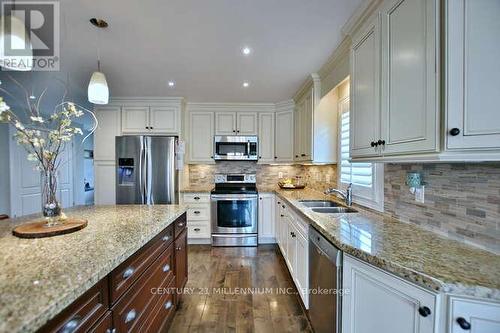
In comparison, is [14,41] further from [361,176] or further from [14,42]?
[361,176]

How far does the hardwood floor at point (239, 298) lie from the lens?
189cm

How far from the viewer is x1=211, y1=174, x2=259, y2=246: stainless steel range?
365 centimetres

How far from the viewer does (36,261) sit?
93cm

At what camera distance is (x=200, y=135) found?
12.9ft

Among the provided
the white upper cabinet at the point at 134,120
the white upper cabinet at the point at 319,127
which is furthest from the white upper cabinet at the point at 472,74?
the white upper cabinet at the point at 134,120

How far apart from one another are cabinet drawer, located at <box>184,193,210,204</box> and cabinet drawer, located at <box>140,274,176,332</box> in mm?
1879

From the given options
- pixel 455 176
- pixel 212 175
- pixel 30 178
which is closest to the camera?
pixel 455 176

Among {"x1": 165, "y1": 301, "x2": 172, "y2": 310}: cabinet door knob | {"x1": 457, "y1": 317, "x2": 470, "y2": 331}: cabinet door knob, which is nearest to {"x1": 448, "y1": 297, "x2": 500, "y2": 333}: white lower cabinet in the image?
{"x1": 457, "y1": 317, "x2": 470, "y2": 331}: cabinet door knob

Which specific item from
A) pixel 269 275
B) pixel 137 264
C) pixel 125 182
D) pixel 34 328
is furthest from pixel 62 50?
pixel 269 275

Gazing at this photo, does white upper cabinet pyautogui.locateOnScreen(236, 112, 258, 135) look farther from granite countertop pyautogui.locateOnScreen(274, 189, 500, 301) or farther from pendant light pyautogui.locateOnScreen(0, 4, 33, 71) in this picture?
pendant light pyautogui.locateOnScreen(0, 4, 33, 71)

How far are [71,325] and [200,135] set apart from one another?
3349 mm

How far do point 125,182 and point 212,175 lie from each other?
1.44 meters

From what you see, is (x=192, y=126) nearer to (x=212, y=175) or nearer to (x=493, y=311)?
(x=212, y=175)

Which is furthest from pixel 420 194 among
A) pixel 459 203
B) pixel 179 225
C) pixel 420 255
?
pixel 179 225
